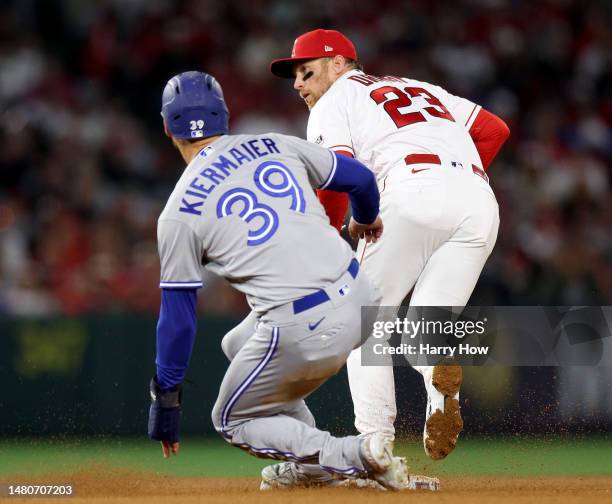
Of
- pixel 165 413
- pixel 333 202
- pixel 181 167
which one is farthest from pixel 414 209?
pixel 181 167

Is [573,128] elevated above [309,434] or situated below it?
above

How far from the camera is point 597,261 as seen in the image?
10.5 meters

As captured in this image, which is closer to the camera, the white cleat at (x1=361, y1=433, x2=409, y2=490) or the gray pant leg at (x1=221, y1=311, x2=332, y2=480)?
the white cleat at (x1=361, y1=433, x2=409, y2=490)

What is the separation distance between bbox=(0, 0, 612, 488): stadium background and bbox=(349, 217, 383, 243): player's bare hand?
1.72 meters

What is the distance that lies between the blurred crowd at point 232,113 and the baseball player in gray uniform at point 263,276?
470 centimetres

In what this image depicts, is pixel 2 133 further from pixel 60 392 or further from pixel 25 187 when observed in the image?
pixel 60 392

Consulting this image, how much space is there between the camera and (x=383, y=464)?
15.3 feet

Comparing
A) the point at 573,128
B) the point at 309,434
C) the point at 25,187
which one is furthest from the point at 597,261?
the point at 309,434

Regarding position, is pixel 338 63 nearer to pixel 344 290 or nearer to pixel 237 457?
pixel 344 290

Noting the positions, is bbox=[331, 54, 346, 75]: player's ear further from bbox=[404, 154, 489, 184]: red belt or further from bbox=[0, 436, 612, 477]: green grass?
bbox=[0, 436, 612, 477]: green grass

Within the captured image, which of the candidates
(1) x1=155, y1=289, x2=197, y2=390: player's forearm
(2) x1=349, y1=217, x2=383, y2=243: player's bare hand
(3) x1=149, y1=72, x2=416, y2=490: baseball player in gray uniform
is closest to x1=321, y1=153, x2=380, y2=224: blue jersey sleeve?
(3) x1=149, y1=72, x2=416, y2=490: baseball player in gray uniform

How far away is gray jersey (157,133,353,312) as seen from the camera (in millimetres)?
4512

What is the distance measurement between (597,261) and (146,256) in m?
4.34

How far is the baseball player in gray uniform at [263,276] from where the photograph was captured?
4531mm
